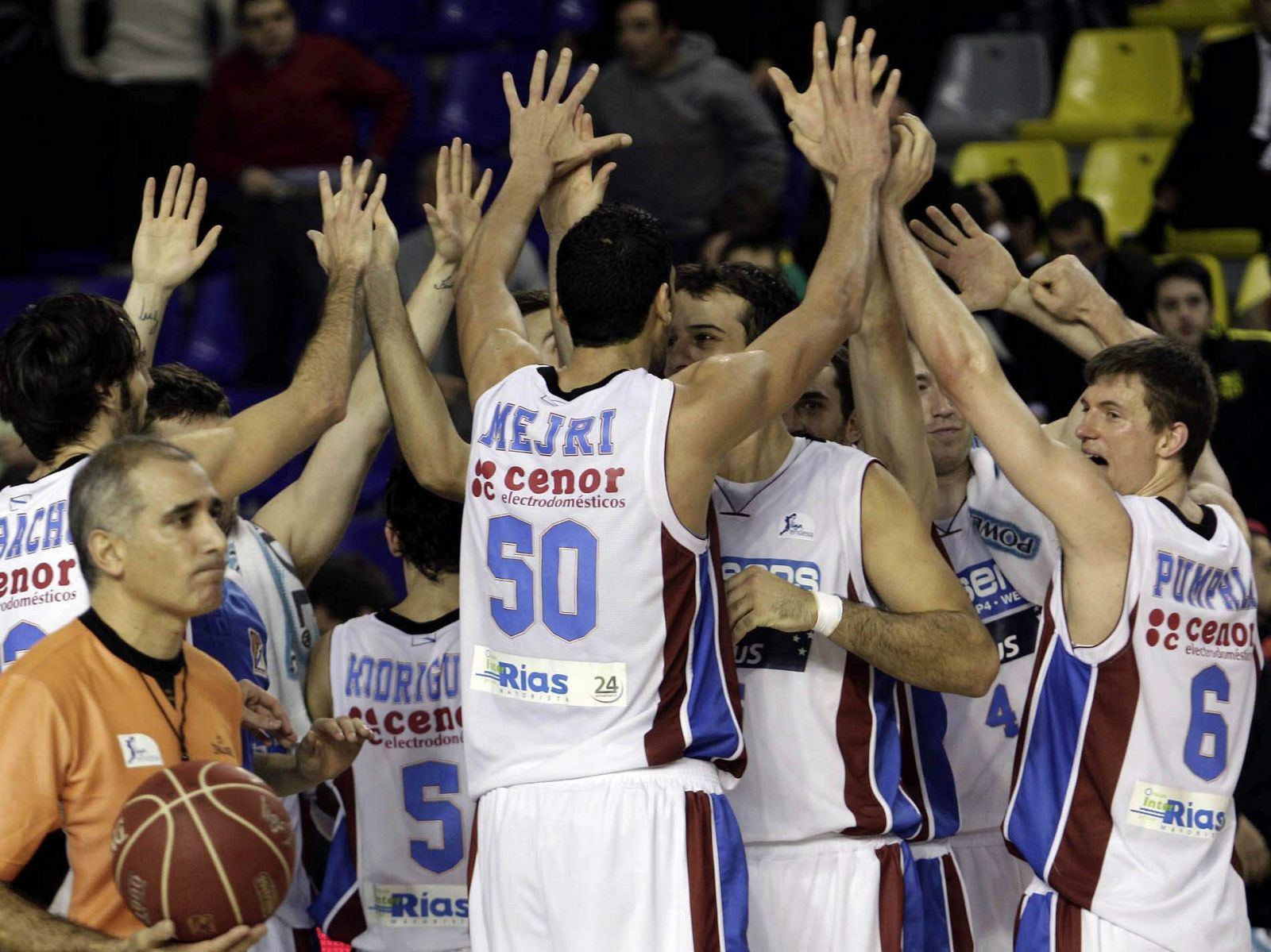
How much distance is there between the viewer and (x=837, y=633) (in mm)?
4695

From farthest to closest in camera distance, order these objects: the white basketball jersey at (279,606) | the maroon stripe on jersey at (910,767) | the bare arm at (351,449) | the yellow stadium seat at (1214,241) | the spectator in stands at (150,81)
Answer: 1. the spectator in stands at (150,81)
2. the yellow stadium seat at (1214,241)
3. the bare arm at (351,449)
4. the white basketball jersey at (279,606)
5. the maroon stripe on jersey at (910,767)

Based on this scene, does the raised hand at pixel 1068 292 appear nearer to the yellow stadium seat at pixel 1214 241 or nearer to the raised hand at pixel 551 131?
the raised hand at pixel 551 131

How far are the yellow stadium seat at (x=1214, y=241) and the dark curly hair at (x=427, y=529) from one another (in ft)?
23.9

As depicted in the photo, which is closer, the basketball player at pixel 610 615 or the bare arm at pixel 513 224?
the basketball player at pixel 610 615

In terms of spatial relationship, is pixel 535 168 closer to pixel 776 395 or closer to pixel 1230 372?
pixel 776 395

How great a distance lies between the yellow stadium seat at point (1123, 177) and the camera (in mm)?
12352

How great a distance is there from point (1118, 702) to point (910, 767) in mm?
687

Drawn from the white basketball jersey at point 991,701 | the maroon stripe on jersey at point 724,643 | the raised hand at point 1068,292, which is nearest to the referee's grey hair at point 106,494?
the maroon stripe on jersey at point 724,643

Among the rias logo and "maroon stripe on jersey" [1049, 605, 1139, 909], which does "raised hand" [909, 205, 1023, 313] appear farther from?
the rias logo

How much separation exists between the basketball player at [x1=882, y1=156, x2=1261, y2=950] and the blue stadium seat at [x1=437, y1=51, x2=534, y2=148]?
338 inches

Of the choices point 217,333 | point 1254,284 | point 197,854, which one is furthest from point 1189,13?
point 197,854

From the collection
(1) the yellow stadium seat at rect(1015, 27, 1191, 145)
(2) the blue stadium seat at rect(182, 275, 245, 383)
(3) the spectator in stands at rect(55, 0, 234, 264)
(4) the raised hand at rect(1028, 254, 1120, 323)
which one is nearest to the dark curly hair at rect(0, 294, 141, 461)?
(4) the raised hand at rect(1028, 254, 1120, 323)

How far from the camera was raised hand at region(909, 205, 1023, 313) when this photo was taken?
227 inches

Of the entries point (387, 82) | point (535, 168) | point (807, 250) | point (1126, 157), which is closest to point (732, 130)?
point (807, 250)
